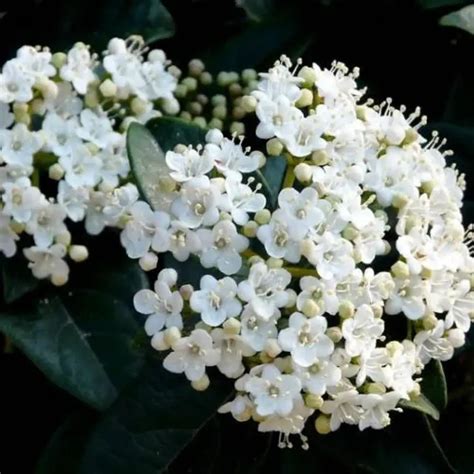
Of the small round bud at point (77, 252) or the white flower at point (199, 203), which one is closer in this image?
the white flower at point (199, 203)

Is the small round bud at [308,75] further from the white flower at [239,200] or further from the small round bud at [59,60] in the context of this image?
the small round bud at [59,60]

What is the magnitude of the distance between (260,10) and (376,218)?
580 mm

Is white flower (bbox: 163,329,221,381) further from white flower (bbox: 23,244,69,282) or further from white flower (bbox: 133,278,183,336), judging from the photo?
white flower (bbox: 23,244,69,282)

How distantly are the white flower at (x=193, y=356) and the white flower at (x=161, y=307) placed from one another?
0.09ft

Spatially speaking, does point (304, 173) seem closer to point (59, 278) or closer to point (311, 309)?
point (311, 309)

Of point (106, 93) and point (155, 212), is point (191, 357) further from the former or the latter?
point (106, 93)

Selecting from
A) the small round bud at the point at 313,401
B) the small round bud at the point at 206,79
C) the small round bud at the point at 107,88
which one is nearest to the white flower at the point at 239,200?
the small round bud at the point at 313,401

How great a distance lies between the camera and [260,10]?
6.06 feet

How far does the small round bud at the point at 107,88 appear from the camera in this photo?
165 cm

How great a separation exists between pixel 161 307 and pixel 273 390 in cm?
Result: 18

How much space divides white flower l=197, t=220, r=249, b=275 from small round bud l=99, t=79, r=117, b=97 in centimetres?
38

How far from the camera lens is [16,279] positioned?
160 centimetres

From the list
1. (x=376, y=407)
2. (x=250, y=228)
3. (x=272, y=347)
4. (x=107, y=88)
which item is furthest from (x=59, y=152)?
(x=376, y=407)

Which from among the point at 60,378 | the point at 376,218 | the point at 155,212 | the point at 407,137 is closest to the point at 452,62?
the point at 407,137
